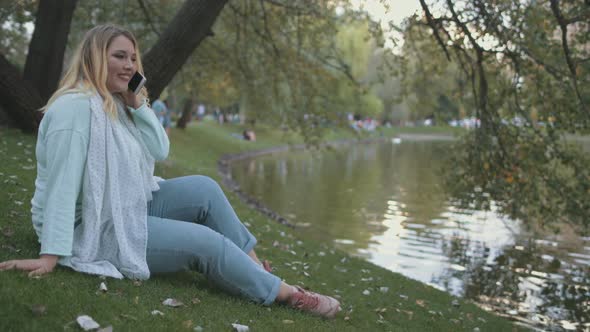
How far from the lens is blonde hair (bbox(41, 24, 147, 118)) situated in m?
4.25

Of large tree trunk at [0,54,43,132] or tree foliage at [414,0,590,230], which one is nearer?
tree foliage at [414,0,590,230]

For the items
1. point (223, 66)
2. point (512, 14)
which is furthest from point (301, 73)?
point (512, 14)

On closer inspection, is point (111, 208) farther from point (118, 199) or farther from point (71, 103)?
point (71, 103)

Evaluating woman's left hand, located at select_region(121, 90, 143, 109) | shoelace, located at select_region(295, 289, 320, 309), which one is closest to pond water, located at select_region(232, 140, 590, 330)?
shoelace, located at select_region(295, 289, 320, 309)

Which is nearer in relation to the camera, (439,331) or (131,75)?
(131,75)

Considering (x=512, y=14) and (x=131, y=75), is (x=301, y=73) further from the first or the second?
(x=131, y=75)

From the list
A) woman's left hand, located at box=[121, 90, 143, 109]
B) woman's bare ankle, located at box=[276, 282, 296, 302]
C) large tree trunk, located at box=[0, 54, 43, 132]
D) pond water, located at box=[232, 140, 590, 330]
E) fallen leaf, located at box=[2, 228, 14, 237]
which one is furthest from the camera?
large tree trunk, located at box=[0, 54, 43, 132]

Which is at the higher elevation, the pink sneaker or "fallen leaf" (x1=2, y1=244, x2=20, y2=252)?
"fallen leaf" (x1=2, y1=244, x2=20, y2=252)

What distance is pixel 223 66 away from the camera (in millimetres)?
17391

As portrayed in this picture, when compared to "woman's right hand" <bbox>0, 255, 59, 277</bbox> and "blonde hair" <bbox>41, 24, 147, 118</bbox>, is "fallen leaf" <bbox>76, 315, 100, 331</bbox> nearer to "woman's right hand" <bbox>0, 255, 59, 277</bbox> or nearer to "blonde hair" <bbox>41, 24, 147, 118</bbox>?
"woman's right hand" <bbox>0, 255, 59, 277</bbox>

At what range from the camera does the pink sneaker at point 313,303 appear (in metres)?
4.70

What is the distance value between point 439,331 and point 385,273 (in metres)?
2.98

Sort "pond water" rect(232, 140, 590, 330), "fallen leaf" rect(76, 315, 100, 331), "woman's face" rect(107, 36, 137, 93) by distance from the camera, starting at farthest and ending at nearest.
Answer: "pond water" rect(232, 140, 590, 330), "woman's face" rect(107, 36, 137, 93), "fallen leaf" rect(76, 315, 100, 331)

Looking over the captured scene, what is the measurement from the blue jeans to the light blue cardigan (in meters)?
0.60
